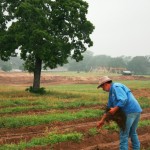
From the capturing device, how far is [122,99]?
25.3ft

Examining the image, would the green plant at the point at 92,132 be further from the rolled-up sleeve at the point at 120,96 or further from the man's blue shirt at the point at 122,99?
the rolled-up sleeve at the point at 120,96

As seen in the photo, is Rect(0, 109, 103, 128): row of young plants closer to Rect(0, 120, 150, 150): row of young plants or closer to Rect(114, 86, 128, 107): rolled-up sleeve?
Rect(0, 120, 150, 150): row of young plants

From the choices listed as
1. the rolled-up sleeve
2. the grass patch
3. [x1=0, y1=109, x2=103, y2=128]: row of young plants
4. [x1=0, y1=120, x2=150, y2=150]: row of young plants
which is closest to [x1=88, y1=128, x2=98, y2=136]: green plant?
[x1=0, y1=120, x2=150, y2=150]: row of young plants

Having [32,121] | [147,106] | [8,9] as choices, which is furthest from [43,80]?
[32,121]

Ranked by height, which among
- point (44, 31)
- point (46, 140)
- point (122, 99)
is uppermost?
point (44, 31)

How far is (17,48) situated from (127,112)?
2082 centimetres

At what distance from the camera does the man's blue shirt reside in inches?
305

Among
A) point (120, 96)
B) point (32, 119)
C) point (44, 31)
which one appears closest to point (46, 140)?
point (120, 96)

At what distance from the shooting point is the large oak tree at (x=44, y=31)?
26.5 meters

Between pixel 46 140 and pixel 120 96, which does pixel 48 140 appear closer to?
pixel 46 140

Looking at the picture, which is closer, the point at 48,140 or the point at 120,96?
Answer: the point at 120,96

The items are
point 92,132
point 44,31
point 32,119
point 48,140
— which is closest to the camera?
point 48,140

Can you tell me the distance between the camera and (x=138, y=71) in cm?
12175

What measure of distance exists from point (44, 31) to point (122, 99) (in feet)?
63.7
